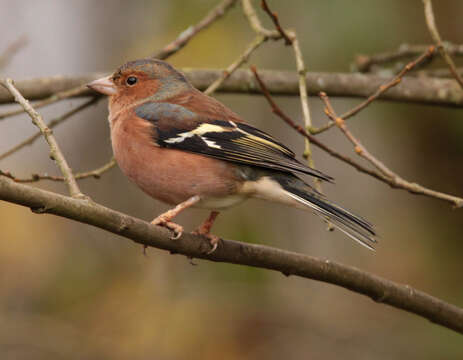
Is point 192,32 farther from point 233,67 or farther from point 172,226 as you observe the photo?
point 172,226

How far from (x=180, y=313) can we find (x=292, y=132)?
4.68m

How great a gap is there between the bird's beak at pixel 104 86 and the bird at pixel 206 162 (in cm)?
42

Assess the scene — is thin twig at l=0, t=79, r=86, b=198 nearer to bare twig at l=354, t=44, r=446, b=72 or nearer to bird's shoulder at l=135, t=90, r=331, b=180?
bird's shoulder at l=135, t=90, r=331, b=180

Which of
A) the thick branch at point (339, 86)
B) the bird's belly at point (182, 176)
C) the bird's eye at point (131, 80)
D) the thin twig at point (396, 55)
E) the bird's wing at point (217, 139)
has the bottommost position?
the bird's belly at point (182, 176)

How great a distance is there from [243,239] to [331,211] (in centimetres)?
273

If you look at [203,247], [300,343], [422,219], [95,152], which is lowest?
[203,247]

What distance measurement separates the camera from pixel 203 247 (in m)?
4.27

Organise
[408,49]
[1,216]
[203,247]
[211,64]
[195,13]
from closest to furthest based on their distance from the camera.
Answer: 1. [203,247]
2. [408,49]
3. [1,216]
4. [195,13]
5. [211,64]

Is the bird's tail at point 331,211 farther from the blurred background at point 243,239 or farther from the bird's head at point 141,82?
the blurred background at point 243,239

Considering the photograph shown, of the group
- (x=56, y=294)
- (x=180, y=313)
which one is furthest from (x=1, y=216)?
(x=180, y=313)

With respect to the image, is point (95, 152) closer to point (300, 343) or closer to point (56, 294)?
point (56, 294)

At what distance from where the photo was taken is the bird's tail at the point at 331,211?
165 inches

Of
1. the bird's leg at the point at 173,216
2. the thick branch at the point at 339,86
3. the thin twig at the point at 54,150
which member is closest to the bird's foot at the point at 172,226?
the bird's leg at the point at 173,216

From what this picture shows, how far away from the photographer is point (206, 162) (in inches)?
190
